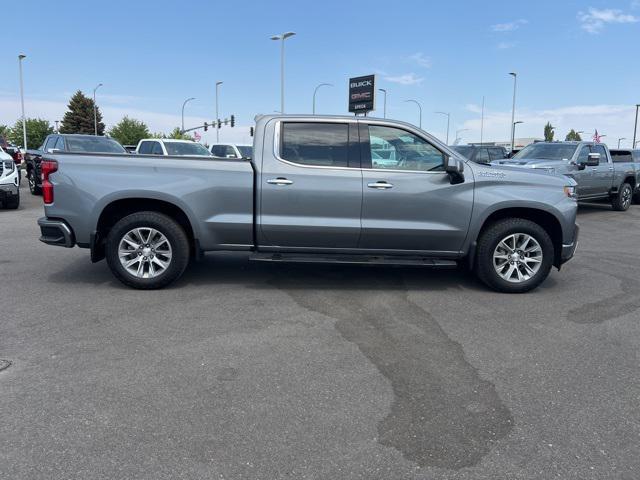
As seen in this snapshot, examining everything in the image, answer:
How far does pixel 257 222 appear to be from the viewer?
5.87 m

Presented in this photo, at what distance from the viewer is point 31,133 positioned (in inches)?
3260

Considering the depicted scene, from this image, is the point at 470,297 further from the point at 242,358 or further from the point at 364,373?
the point at 242,358

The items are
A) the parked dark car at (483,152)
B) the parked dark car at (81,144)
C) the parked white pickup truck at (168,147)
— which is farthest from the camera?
the parked dark car at (483,152)

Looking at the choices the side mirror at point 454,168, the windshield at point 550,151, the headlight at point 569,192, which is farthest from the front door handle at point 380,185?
the windshield at point 550,151

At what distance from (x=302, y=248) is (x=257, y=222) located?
0.59 metres

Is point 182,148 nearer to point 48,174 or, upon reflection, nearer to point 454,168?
point 48,174

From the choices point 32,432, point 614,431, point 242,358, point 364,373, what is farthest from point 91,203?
point 614,431

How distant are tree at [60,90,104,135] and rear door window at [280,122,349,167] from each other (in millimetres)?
85714

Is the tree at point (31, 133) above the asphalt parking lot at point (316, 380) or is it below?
above

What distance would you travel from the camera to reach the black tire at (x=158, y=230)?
5.85m

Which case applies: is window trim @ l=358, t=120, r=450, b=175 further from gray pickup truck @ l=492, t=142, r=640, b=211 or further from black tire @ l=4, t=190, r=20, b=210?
black tire @ l=4, t=190, r=20, b=210

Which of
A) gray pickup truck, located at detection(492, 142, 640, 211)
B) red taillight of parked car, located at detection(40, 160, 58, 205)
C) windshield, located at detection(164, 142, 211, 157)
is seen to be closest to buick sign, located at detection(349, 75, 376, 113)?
windshield, located at detection(164, 142, 211, 157)

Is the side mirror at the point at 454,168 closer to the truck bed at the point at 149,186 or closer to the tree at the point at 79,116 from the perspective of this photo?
the truck bed at the point at 149,186

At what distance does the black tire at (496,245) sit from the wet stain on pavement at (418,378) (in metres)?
0.96
